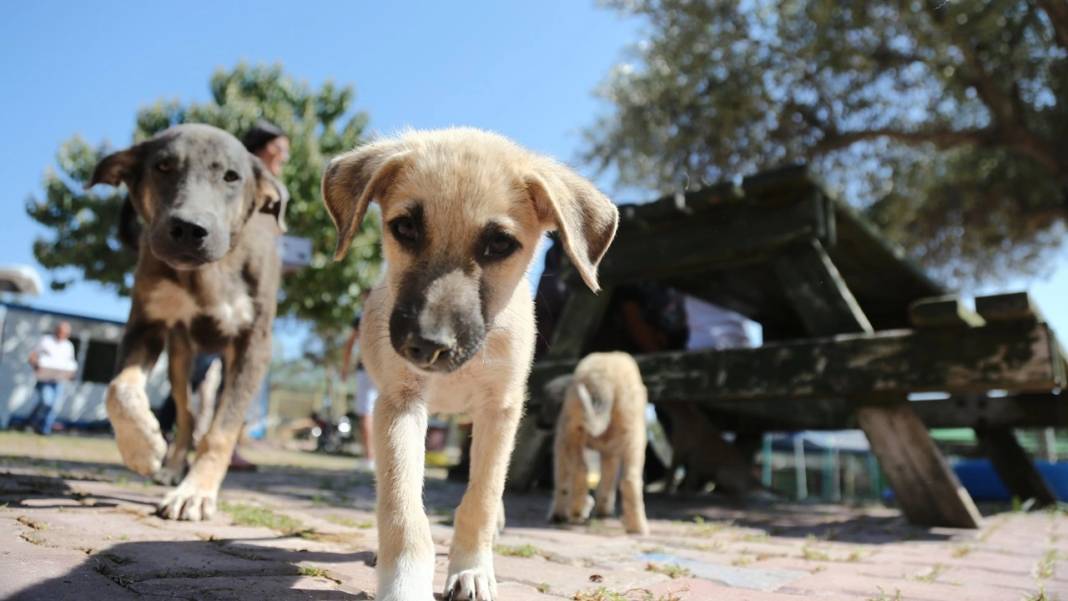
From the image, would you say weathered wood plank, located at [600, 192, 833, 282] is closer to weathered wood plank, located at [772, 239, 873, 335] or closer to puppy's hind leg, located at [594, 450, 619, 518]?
weathered wood plank, located at [772, 239, 873, 335]

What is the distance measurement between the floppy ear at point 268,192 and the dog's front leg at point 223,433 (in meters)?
0.79

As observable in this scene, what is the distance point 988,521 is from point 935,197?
12991mm

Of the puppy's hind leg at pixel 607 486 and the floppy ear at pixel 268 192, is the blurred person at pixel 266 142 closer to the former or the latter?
the floppy ear at pixel 268 192

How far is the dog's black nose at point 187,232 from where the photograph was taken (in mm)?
3723

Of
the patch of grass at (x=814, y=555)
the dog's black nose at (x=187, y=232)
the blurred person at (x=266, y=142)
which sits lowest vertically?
the patch of grass at (x=814, y=555)

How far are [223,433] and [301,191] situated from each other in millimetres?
20107

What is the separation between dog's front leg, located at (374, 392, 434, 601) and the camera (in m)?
2.17

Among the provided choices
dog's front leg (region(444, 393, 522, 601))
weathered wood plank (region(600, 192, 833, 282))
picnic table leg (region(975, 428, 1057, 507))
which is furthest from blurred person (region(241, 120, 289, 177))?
picnic table leg (region(975, 428, 1057, 507))

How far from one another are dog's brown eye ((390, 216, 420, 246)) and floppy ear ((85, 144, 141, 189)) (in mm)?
2498

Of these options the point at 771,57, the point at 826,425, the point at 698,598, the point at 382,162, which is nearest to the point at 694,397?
the point at 698,598

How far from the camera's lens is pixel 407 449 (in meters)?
2.51

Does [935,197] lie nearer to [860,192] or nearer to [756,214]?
[860,192]

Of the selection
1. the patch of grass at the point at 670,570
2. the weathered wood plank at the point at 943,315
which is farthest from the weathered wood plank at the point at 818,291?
the patch of grass at the point at 670,570

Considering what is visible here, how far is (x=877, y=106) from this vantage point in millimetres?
14195
